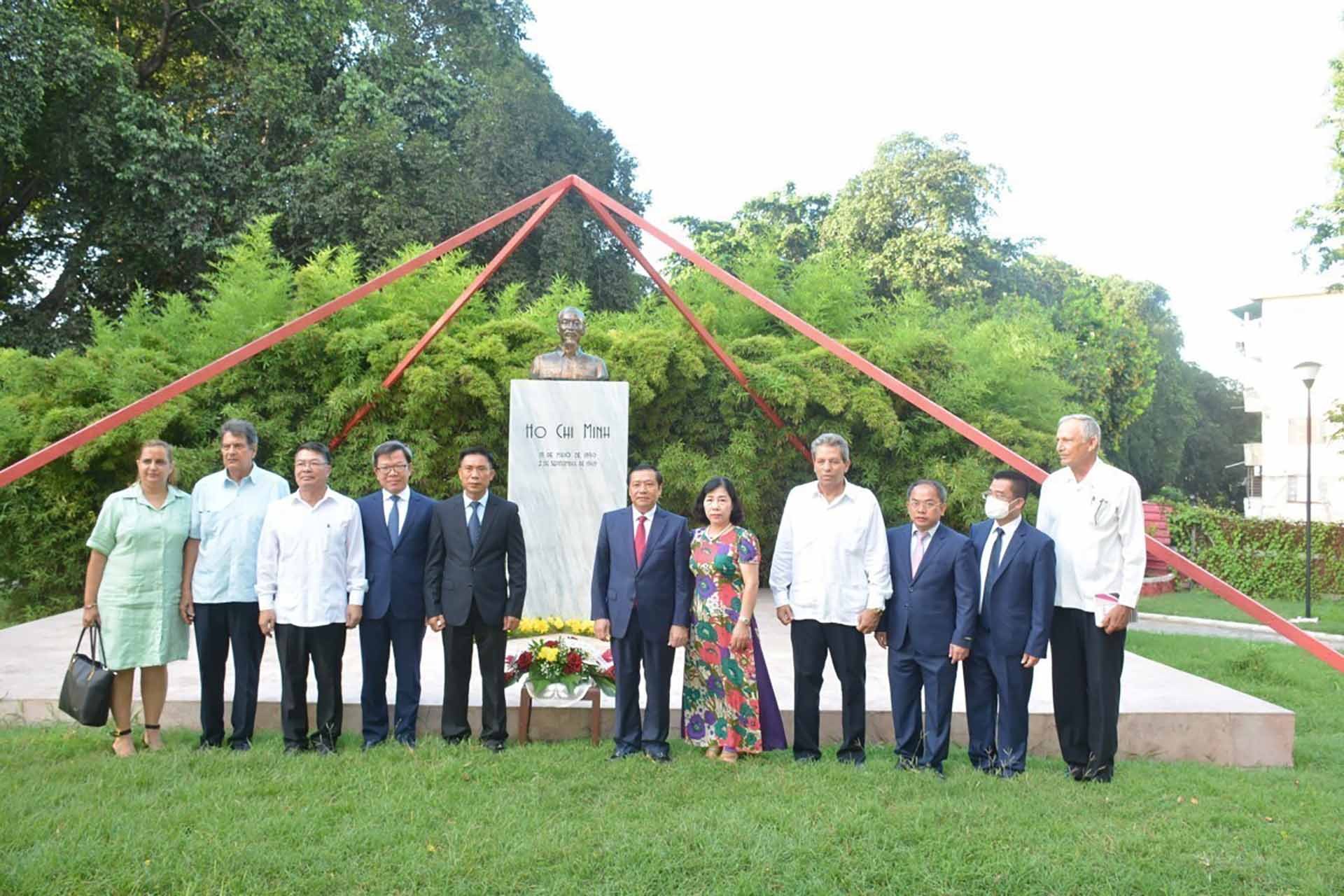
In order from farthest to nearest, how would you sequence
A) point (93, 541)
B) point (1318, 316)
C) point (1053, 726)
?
point (1318, 316)
point (1053, 726)
point (93, 541)

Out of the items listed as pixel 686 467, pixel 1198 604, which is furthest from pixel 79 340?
pixel 1198 604

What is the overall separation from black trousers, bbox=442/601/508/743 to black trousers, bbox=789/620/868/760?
131 cm

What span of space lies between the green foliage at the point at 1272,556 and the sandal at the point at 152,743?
15434 millimetres

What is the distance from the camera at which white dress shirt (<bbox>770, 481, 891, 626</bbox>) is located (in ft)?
14.0

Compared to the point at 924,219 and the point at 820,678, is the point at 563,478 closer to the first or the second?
the point at 820,678

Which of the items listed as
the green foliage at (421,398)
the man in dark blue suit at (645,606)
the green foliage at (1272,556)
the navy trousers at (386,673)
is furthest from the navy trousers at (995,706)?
the green foliage at (1272,556)

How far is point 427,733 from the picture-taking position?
4684 mm

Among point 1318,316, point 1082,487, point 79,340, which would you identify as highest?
point 1318,316

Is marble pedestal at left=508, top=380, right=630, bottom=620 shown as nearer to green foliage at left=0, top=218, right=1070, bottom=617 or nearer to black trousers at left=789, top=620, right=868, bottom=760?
green foliage at left=0, top=218, right=1070, bottom=617

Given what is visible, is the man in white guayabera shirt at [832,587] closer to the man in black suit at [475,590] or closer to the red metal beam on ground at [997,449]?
the red metal beam on ground at [997,449]

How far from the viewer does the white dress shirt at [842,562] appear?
4.27m

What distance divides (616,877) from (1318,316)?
29.7 m

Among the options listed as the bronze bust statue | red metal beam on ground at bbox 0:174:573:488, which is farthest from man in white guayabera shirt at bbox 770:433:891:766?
red metal beam on ground at bbox 0:174:573:488

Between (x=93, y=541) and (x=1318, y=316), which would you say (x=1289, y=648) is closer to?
(x=93, y=541)
